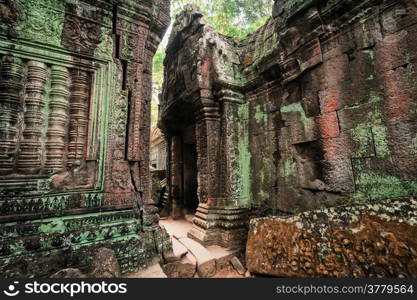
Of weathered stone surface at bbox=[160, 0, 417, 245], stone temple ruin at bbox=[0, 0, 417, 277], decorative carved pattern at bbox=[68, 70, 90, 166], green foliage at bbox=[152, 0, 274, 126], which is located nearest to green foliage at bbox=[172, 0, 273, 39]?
green foliage at bbox=[152, 0, 274, 126]

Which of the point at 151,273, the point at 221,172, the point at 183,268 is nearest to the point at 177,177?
the point at 221,172

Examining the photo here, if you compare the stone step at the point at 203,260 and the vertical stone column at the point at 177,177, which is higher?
the vertical stone column at the point at 177,177

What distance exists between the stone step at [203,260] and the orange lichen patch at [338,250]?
5.26 ft

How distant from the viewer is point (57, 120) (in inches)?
79.0

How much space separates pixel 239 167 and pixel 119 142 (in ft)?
7.75

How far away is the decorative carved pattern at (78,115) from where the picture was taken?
6.79 ft

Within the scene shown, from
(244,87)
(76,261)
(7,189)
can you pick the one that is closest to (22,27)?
(7,189)

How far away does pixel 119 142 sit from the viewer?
89.6 inches

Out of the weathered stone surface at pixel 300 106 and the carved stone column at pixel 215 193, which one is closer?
the weathered stone surface at pixel 300 106

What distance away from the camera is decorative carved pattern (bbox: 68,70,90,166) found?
2070 mm

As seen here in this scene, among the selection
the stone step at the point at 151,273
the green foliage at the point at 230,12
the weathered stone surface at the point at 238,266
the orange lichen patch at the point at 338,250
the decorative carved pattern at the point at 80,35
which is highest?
the green foliage at the point at 230,12

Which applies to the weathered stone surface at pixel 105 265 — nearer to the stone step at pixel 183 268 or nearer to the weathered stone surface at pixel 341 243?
the stone step at pixel 183 268

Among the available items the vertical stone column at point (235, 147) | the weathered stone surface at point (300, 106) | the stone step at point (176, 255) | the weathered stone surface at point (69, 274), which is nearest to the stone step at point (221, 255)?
the weathered stone surface at point (300, 106)

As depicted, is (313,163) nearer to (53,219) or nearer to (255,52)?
(255,52)
